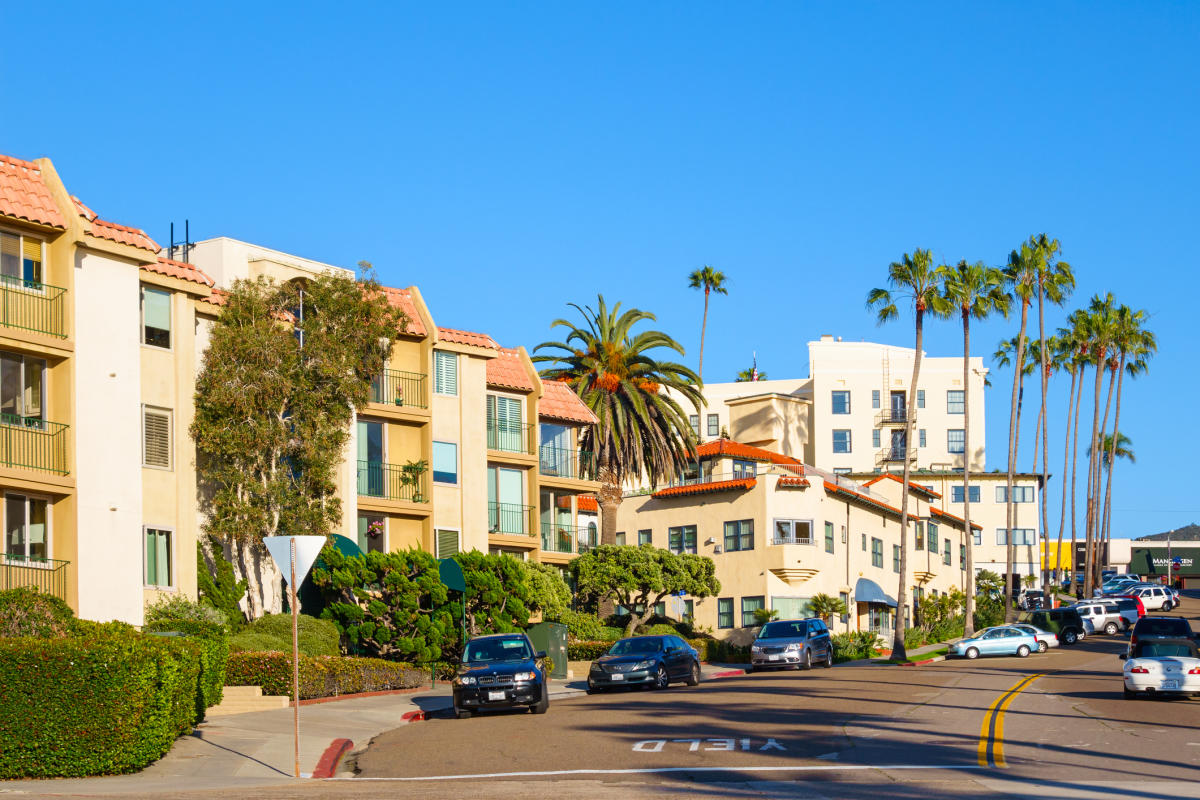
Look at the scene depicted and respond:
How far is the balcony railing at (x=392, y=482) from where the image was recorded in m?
40.9

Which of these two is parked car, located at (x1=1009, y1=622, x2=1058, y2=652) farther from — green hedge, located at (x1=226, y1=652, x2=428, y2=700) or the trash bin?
green hedge, located at (x1=226, y1=652, x2=428, y2=700)

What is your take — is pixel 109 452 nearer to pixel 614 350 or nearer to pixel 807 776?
pixel 807 776

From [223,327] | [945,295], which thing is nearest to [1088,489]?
[945,295]

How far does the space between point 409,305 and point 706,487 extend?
71.0 feet

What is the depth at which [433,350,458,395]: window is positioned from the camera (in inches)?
1747

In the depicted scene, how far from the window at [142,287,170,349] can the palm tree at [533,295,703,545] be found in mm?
23280

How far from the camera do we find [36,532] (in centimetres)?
2873

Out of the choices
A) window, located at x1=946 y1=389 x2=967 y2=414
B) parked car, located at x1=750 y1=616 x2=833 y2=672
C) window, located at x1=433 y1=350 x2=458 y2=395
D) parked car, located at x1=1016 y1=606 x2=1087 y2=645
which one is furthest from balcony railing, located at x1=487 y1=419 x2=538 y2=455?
window, located at x1=946 y1=389 x2=967 y2=414

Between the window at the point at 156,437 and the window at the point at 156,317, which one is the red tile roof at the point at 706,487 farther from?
the window at the point at 156,317

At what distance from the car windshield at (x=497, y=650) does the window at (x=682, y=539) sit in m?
34.3

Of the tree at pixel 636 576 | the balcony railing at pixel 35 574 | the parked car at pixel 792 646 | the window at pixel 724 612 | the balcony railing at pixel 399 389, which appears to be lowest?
the window at pixel 724 612

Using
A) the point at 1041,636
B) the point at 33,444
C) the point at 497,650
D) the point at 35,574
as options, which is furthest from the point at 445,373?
the point at 1041,636

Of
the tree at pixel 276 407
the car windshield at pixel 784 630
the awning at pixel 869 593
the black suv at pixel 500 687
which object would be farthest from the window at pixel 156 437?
the awning at pixel 869 593

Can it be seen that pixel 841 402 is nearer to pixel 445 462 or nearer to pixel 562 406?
pixel 562 406
